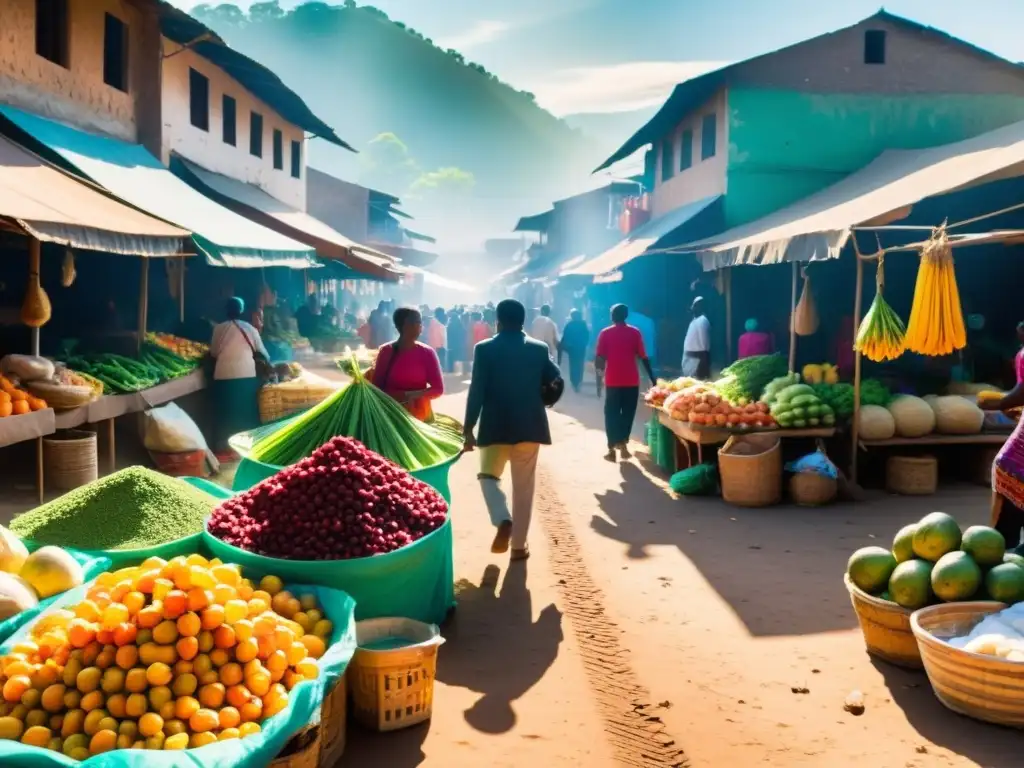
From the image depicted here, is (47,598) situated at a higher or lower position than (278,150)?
lower

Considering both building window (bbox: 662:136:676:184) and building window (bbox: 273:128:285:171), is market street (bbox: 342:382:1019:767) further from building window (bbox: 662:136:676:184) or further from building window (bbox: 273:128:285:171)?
building window (bbox: 273:128:285:171)

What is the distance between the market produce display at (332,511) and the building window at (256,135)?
1744 centimetres

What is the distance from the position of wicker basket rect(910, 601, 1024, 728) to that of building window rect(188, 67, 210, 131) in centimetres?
1541

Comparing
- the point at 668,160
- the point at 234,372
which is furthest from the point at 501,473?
the point at 668,160

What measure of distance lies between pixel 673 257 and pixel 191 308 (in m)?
10.5

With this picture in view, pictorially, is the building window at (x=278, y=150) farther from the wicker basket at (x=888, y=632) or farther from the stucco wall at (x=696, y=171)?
the wicker basket at (x=888, y=632)

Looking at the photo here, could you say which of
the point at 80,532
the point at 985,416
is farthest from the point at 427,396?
the point at 985,416

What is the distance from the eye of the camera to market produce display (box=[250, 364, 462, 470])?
5.56 metres

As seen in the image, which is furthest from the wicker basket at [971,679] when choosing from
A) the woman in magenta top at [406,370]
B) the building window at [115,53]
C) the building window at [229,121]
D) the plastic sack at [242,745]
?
the building window at [229,121]

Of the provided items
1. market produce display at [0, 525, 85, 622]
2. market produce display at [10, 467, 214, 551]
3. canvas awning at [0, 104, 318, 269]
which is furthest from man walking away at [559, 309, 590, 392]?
market produce display at [0, 525, 85, 622]

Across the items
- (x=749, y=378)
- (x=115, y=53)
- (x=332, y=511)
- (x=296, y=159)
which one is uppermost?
(x=296, y=159)

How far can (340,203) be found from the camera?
113ft

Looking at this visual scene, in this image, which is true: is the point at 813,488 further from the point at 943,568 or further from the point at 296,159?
the point at 296,159

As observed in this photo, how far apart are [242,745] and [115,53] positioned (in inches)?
524
